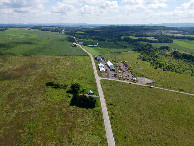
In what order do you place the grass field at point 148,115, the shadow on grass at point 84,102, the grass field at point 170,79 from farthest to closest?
1. the grass field at point 170,79
2. the shadow on grass at point 84,102
3. the grass field at point 148,115

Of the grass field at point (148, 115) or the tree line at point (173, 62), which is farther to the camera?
the tree line at point (173, 62)

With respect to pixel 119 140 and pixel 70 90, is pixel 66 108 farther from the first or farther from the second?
pixel 119 140

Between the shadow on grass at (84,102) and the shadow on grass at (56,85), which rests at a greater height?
the shadow on grass at (56,85)

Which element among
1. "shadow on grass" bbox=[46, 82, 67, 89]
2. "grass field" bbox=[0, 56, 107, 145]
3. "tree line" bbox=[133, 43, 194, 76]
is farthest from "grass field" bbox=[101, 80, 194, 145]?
"tree line" bbox=[133, 43, 194, 76]

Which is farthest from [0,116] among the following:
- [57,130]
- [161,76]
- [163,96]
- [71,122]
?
[161,76]

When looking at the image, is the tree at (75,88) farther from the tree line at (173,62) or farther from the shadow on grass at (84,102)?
the tree line at (173,62)

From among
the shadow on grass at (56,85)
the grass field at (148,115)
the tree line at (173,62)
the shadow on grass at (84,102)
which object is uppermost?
the tree line at (173,62)

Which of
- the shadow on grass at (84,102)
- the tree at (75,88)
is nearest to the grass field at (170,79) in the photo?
the shadow on grass at (84,102)
